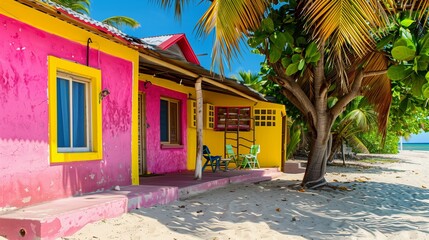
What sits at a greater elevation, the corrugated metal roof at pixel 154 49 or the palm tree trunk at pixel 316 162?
the corrugated metal roof at pixel 154 49

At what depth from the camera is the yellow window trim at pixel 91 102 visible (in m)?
5.41

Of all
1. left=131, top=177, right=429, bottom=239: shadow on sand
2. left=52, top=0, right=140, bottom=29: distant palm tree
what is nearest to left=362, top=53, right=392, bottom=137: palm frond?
left=131, top=177, right=429, bottom=239: shadow on sand

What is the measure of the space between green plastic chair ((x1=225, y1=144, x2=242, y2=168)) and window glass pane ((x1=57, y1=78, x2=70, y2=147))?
6996 mm

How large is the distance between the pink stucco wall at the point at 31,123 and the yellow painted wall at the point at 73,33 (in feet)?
0.23

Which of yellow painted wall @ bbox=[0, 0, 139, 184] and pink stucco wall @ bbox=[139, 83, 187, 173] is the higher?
yellow painted wall @ bbox=[0, 0, 139, 184]

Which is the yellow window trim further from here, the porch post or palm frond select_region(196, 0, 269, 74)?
the porch post

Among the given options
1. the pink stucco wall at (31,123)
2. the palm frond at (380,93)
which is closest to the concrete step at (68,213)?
the pink stucco wall at (31,123)

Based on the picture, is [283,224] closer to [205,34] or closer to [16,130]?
[205,34]

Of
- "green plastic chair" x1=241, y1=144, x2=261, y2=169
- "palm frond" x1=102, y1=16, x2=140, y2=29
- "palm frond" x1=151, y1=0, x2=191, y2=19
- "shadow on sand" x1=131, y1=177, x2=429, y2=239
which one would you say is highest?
"palm frond" x1=102, y1=16, x2=140, y2=29

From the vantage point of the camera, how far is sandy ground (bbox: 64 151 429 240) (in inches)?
194

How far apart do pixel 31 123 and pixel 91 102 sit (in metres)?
1.32

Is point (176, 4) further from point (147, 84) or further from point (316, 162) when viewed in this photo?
point (316, 162)

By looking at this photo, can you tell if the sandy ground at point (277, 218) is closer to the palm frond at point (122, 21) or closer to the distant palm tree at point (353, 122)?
the distant palm tree at point (353, 122)

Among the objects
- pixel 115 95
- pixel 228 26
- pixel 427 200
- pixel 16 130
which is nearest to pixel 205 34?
pixel 228 26
